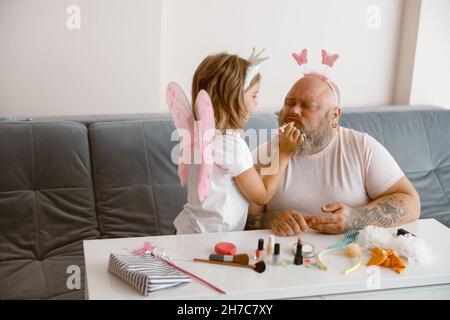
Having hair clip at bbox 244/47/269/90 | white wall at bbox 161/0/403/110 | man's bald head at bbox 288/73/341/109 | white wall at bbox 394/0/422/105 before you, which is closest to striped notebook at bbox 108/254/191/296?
hair clip at bbox 244/47/269/90

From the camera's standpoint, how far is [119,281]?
160 centimetres

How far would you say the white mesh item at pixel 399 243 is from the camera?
1.78 m

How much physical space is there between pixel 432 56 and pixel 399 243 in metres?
2.02

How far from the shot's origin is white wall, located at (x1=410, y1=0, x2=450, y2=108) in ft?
11.4

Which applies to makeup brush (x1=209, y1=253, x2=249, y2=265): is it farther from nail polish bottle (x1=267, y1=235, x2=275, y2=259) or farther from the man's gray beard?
the man's gray beard

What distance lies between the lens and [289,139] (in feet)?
7.00

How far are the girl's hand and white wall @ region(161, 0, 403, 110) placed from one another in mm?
1100

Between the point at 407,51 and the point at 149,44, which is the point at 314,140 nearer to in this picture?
the point at 149,44

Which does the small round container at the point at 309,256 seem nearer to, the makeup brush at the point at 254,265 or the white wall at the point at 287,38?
the makeup brush at the point at 254,265

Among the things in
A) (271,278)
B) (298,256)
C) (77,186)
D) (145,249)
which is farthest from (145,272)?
(77,186)

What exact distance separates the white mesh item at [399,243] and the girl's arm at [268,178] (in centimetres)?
34

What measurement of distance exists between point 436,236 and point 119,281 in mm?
1030

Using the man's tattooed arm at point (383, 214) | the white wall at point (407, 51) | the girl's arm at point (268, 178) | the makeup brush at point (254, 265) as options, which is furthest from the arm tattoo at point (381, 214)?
the white wall at point (407, 51)
